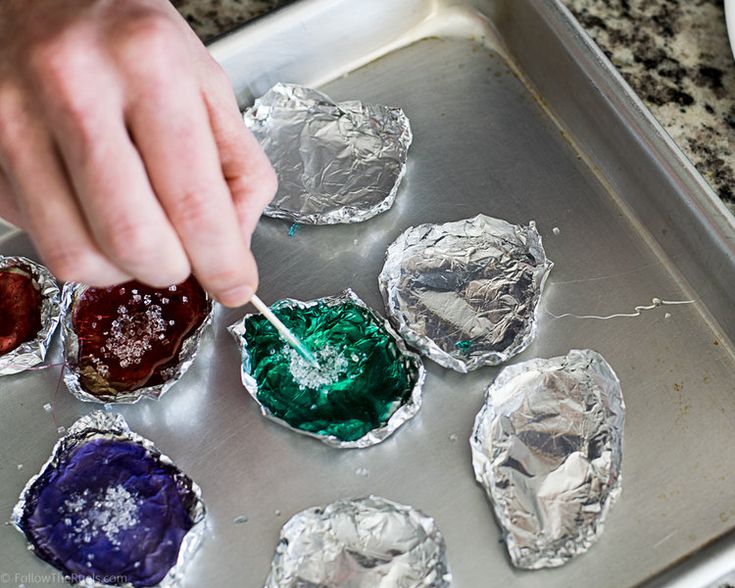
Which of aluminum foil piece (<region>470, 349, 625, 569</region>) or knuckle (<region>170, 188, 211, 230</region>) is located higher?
knuckle (<region>170, 188, 211, 230</region>)

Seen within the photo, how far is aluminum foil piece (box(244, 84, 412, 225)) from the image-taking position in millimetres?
1024

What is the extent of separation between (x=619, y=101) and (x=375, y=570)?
0.61m

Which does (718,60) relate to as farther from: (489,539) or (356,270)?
(489,539)

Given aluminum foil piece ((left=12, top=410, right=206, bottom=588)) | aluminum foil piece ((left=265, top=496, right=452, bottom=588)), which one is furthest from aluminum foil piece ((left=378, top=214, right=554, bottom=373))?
aluminum foil piece ((left=12, top=410, right=206, bottom=588))

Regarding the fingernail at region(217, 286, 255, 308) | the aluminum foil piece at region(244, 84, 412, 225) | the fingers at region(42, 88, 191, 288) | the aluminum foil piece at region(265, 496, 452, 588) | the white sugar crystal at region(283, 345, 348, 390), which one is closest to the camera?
the fingers at region(42, 88, 191, 288)

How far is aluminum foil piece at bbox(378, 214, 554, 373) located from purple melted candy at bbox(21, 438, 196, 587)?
322 mm

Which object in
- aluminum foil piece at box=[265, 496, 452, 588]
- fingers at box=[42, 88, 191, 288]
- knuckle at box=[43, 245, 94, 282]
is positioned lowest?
aluminum foil piece at box=[265, 496, 452, 588]

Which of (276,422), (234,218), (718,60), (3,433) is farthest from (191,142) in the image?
(718,60)

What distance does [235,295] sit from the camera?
70 centimetres

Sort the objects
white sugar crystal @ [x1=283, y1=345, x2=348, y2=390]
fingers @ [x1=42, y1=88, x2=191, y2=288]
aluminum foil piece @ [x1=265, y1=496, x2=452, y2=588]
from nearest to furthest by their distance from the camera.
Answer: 1. fingers @ [x1=42, y1=88, x2=191, y2=288]
2. aluminum foil piece @ [x1=265, y1=496, x2=452, y2=588]
3. white sugar crystal @ [x1=283, y1=345, x2=348, y2=390]

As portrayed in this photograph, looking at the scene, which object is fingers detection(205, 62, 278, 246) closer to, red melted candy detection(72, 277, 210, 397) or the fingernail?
the fingernail

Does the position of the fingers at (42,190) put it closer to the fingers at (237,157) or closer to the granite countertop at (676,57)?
the fingers at (237,157)

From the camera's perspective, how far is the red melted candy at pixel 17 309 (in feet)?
3.13

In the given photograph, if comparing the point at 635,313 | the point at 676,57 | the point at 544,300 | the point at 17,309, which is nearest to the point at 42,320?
the point at 17,309
